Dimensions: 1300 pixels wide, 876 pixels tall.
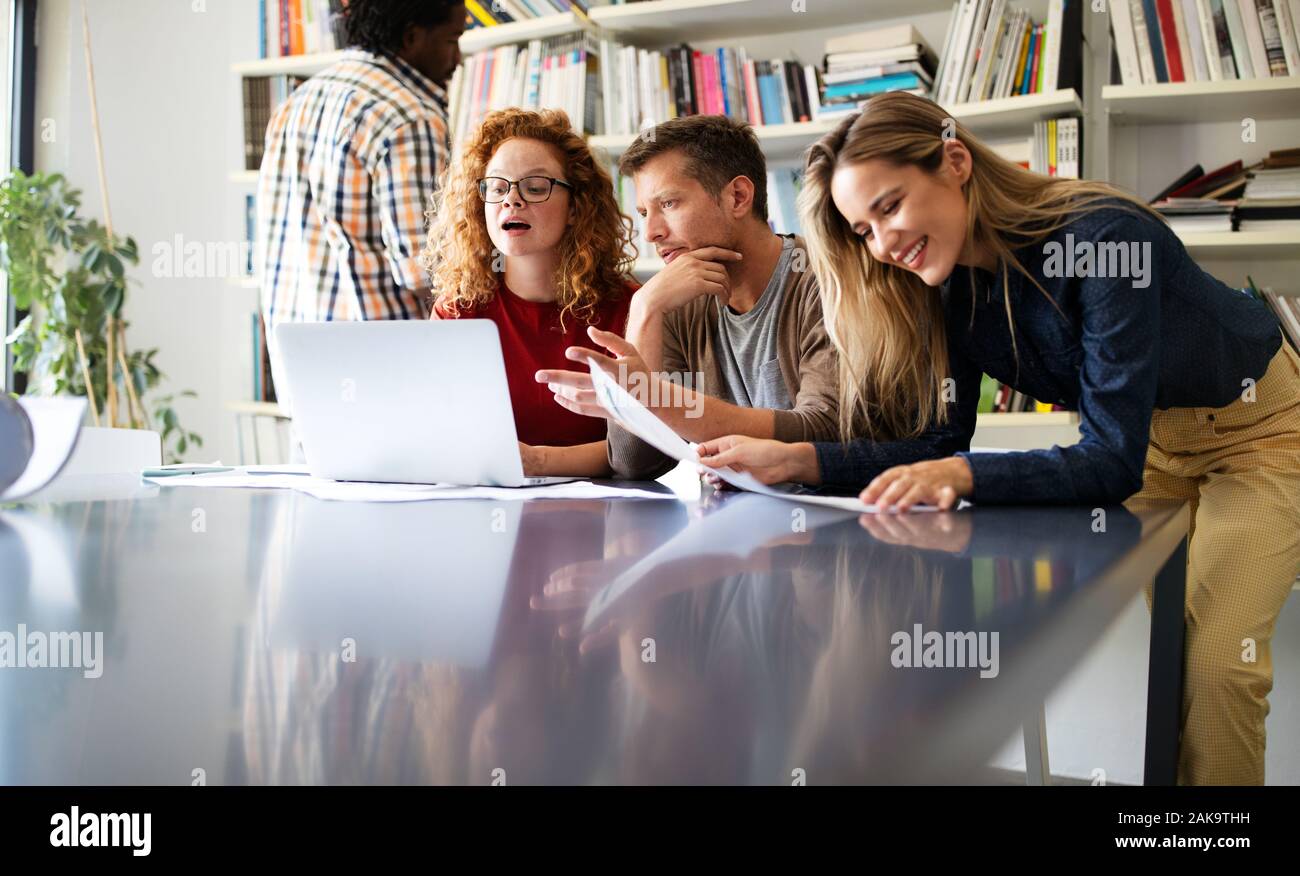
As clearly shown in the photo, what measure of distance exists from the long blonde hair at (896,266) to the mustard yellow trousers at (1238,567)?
0.34 m

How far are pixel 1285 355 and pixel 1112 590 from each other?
107 cm

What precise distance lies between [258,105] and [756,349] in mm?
2363

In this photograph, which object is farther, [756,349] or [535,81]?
[535,81]

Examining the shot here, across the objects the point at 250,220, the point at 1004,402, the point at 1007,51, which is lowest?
the point at 1004,402

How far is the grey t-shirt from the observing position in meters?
1.71

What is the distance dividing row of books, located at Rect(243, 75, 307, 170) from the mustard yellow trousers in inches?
113

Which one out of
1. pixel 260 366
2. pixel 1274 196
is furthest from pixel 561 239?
pixel 260 366

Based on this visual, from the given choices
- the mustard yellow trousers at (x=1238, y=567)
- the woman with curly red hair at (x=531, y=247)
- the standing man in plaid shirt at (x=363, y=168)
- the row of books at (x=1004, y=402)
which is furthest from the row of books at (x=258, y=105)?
the mustard yellow trousers at (x=1238, y=567)

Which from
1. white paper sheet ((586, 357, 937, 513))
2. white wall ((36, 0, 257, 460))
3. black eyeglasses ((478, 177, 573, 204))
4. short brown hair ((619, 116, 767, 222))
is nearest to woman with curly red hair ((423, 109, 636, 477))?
black eyeglasses ((478, 177, 573, 204))

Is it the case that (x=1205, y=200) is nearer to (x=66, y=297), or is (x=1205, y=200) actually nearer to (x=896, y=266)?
(x=896, y=266)

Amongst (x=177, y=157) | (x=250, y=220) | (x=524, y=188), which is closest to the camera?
(x=524, y=188)

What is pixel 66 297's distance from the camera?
322 cm

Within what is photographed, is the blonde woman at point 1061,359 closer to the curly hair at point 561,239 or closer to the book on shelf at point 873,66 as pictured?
the curly hair at point 561,239

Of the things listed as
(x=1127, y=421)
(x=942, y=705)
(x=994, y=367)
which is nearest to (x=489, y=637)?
(x=942, y=705)
